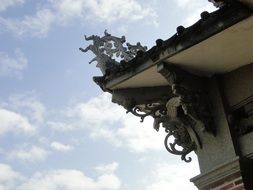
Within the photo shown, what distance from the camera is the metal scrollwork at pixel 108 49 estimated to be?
6.97m

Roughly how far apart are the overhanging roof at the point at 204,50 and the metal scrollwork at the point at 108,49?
0.35m

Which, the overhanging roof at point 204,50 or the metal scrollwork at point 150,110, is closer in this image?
the overhanging roof at point 204,50

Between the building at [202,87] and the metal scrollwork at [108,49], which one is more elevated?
the metal scrollwork at [108,49]

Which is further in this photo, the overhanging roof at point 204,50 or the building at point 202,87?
the building at point 202,87

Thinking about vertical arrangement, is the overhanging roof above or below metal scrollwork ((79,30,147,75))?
below

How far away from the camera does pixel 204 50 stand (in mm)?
6164

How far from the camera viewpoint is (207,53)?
6266 mm

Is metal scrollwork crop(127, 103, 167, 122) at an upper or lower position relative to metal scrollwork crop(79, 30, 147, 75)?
lower

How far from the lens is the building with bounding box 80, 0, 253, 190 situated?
19.6 ft

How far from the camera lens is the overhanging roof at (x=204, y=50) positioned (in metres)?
5.70

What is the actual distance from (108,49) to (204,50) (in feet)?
4.97

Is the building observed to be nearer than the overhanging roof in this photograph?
No

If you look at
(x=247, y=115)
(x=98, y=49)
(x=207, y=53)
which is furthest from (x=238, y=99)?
(x=98, y=49)

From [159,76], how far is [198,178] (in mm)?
1267
